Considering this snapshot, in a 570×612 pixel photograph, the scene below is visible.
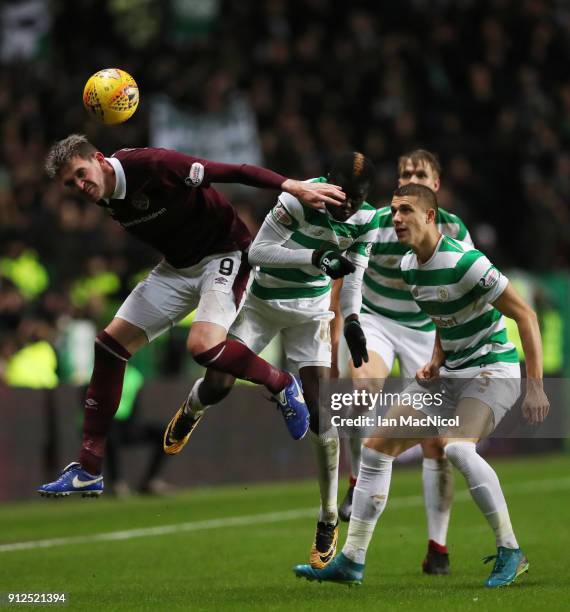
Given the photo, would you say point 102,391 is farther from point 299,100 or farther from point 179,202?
point 299,100

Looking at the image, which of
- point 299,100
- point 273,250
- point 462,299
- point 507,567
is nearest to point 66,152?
point 273,250

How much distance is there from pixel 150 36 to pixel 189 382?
650 cm

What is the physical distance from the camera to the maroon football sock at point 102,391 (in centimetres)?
885

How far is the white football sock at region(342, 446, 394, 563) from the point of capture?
323 inches

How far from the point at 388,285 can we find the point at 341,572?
7.88ft

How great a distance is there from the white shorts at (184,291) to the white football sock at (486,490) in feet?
5.62

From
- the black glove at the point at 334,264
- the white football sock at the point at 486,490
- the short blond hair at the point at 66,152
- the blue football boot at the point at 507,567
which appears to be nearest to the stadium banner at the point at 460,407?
the white football sock at the point at 486,490

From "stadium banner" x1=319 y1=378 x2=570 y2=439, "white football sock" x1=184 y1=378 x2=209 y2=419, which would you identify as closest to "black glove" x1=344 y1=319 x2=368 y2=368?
"stadium banner" x1=319 y1=378 x2=570 y2=439

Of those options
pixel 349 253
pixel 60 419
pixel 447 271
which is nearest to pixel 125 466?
pixel 60 419

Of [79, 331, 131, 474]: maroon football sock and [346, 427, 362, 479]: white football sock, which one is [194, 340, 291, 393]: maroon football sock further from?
[346, 427, 362, 479]: white football sock

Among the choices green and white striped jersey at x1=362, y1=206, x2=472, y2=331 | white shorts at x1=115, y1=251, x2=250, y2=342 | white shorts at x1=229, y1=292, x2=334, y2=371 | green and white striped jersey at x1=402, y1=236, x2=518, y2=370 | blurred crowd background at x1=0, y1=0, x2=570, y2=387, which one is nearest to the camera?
green and white striped jersey at x1=402, y1=236, x2=518, y2=370

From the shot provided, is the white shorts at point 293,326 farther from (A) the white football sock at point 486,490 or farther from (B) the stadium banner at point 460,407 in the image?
(A) the white football sock at point 486,490

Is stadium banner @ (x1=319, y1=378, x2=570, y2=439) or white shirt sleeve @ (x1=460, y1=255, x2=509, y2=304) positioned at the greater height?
white shirt sleeve @ (x1=460, y1=255, x2=509, y2=304)

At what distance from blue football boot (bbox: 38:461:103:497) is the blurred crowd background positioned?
7597mm
